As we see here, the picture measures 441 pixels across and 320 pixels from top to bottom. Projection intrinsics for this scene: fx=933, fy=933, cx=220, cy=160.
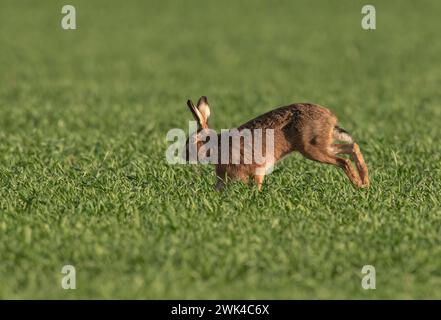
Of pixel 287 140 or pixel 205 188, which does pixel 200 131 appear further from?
pixel 287 140

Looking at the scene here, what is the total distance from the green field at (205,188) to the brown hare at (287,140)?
213mm

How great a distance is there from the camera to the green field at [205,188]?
7027mm

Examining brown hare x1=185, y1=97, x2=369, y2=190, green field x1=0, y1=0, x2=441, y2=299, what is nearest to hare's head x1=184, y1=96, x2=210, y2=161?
brown hare x1=185, y1=97, x2=369, y2=190

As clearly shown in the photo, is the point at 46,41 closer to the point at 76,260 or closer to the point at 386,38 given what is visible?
the point at 386,38

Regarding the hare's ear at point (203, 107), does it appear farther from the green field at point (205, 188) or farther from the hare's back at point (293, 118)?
the green field at point (205, 188)

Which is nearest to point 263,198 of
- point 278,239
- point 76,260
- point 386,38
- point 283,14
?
point 278,239

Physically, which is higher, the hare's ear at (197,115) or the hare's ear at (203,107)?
the hare's ear at (203,107)

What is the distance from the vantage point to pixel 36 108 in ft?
51.8

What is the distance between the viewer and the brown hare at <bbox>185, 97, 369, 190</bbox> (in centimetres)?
918

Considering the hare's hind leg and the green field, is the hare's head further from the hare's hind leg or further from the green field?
the hare's hind leg

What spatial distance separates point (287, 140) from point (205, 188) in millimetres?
954

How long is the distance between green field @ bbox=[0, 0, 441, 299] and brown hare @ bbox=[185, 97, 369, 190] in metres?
0.21

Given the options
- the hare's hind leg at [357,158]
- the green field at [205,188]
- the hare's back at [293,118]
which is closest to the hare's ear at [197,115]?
the hare's back at [293,118]
